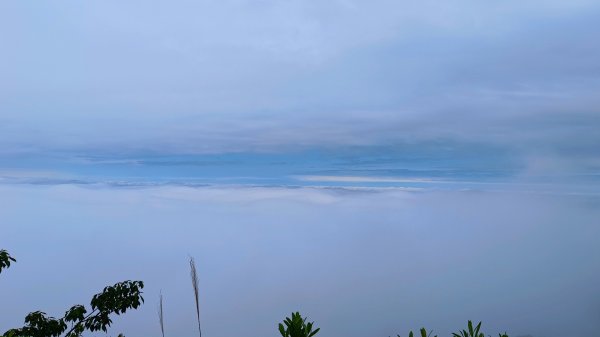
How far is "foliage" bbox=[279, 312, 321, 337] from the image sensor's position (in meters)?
4.32

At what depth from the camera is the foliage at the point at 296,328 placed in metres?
4.32

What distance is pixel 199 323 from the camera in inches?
362

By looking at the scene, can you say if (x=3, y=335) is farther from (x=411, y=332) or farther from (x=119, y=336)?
(x=411, y=332)

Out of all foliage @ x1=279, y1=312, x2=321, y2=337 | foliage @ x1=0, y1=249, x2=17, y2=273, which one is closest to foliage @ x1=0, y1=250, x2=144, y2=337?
foliage @ x1=0, y1=249, x2=17, y2=273

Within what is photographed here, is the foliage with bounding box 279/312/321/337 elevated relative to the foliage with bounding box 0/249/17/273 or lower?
lower

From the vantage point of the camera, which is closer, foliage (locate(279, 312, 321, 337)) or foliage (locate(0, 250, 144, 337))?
foliage (locate(279, 312, 321, 337))

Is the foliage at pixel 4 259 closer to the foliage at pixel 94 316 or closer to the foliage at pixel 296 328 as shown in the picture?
the foliage at pixel 94 316

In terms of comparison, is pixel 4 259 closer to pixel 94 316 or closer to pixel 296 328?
pixel 94 316

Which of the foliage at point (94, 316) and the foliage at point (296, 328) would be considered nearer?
the foliage at point (296, 328)

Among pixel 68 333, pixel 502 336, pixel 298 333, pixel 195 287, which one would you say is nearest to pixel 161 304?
pixel 195 287

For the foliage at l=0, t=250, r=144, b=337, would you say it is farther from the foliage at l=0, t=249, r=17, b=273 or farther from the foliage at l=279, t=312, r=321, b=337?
the foliage at l=279, t=312, r=321, b=337

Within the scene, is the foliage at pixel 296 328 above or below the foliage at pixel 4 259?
below

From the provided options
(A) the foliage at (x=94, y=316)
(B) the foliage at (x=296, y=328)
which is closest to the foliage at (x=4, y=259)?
(A) the foliage at (x=94, y=316)

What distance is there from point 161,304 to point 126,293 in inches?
40.6
